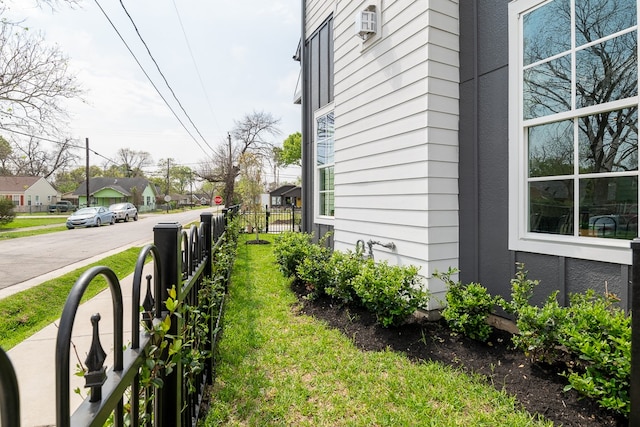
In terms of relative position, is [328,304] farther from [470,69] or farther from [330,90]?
[330,90]

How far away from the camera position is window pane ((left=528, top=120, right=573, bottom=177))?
99.5 inches

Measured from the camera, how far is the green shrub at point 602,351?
1.74 m

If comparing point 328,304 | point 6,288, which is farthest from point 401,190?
point 6,288

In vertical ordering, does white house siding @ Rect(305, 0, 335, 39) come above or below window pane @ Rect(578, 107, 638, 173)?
above

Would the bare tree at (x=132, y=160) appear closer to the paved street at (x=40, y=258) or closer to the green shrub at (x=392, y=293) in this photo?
the paved street at (x=40, y=258)

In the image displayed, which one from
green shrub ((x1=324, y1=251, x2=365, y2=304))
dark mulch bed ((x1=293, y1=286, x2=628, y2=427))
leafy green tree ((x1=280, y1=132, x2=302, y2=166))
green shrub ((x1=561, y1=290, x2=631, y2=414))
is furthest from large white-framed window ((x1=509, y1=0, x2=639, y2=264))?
leafy green tree ((x1=280, y1=132, x2=302, y2=166))

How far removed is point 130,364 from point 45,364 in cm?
266

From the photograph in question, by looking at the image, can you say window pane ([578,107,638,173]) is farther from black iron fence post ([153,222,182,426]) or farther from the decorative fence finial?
the decorative fence finial

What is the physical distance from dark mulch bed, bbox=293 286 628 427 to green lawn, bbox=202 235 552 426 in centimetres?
11

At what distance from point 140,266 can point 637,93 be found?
9.73 feet

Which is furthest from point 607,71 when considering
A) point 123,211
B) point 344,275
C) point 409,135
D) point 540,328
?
point 123,211

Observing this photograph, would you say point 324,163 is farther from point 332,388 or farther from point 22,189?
point 22,189

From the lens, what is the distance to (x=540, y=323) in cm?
217

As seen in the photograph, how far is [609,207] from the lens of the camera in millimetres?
2311
